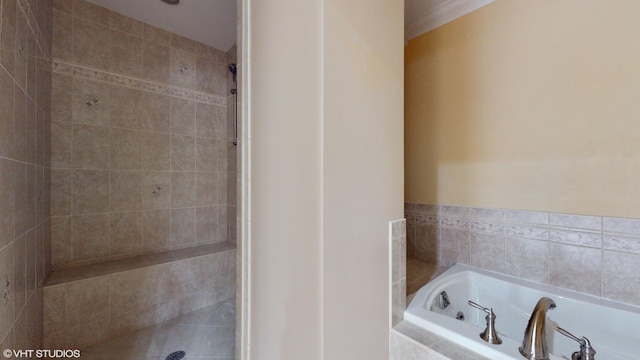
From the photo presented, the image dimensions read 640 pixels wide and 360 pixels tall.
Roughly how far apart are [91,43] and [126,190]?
1.19m

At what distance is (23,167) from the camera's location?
117 cm

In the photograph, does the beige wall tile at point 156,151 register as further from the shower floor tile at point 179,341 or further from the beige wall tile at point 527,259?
the beige wall tile at point 527,259

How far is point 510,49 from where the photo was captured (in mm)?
1583

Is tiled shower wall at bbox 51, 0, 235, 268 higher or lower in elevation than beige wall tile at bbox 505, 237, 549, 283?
higher

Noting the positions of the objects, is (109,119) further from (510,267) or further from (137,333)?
(510,267)

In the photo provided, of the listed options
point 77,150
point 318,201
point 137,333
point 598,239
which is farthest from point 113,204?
point 598,239

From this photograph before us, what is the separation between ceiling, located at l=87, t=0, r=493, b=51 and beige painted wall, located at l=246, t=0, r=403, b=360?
125 cm

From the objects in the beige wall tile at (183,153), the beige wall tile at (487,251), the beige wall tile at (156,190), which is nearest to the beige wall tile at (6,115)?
the beige wall tile at (156,190)

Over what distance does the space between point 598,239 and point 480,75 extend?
3.96ft

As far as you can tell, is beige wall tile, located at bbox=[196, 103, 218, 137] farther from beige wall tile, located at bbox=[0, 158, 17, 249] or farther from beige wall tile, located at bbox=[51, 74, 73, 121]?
beige wall tile, located at bbox=[0, 158, 17, 249]

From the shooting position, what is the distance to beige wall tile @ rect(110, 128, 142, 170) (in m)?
1.98

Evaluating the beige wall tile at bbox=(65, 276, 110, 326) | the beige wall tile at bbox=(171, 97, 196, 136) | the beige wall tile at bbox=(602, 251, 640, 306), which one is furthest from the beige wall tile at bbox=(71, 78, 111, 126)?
the beige wall tile at bbox=(602, 251, 640, 306)

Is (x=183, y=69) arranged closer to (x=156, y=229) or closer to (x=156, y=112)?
(x=156, y=112)

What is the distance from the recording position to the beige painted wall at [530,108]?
1.25 metres
